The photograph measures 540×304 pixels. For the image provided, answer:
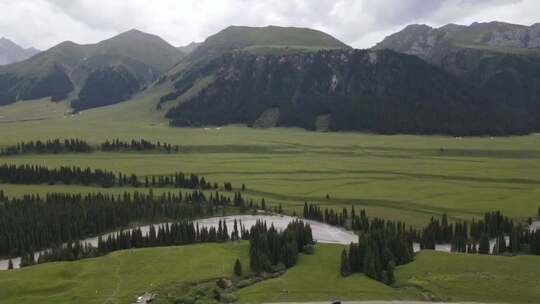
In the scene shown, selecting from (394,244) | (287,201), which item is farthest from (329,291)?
(287,201)

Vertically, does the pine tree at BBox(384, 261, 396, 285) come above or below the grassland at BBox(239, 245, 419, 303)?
above

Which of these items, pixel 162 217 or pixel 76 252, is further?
pixel 162 217

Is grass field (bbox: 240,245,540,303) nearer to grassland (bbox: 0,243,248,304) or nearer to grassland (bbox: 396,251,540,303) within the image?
grassland (bbox: 396,251,540,303)

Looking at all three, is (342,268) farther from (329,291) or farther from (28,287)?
(28,287)

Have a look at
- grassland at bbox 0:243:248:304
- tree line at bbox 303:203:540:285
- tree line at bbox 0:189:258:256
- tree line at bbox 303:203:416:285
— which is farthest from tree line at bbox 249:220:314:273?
tree line at bbox 0:189:258:256

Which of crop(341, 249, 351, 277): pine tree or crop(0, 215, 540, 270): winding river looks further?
crop(0, 215, 540, 270): winding river

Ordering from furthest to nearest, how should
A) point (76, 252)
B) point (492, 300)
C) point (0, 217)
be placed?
1. point (0, 217)
2. point (76, 252)
3. point (492, 300)

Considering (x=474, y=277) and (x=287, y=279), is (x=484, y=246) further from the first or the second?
(x=287, y=279)
